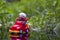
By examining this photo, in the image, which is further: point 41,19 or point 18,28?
point 41,19

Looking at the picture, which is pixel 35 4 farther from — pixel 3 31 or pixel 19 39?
pixel 19 39

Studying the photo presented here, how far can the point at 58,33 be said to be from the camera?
2.10 m

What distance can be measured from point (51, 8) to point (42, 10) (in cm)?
25

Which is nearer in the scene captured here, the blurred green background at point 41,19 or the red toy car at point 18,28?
the red toy car at point 18,28

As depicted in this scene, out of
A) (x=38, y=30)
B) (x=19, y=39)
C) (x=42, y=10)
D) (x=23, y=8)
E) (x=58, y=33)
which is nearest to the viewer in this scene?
(x=19, y=39)

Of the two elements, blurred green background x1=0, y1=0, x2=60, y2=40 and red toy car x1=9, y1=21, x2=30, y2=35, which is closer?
red toy car x1=9, y1=21, x2=30, y2=35

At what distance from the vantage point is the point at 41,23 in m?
2.44

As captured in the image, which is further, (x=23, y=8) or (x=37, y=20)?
(x=23, y=8)

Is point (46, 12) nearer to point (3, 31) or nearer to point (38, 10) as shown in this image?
point (38, 10)

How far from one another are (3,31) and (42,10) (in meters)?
0.74

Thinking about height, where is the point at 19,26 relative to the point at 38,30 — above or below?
above

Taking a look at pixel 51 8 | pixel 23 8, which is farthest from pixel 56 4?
pixel 23 8

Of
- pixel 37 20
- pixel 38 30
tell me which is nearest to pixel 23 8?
pixel 37 20

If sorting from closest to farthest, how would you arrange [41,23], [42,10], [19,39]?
[19,39] < [41,23] < [42,10]
